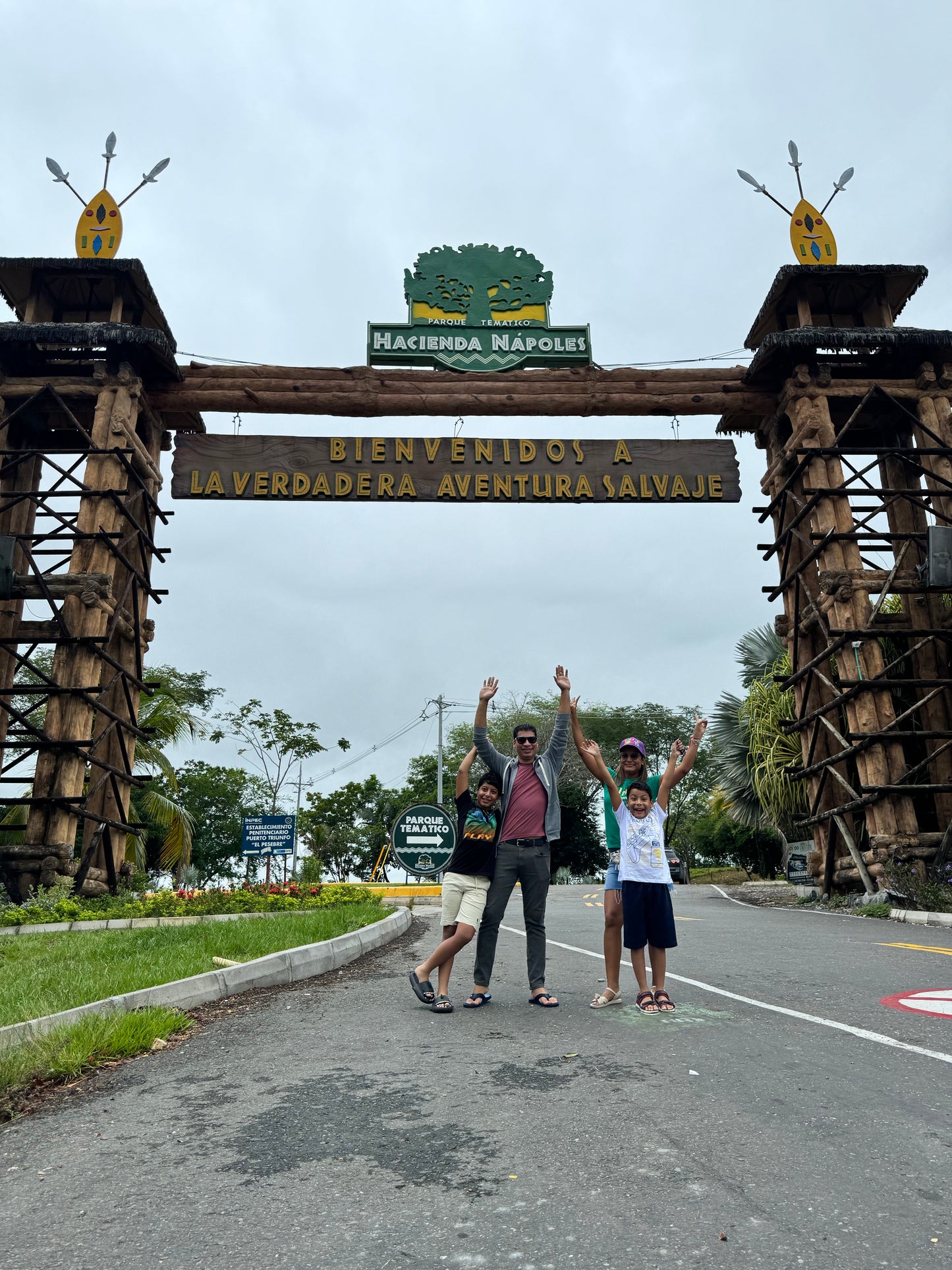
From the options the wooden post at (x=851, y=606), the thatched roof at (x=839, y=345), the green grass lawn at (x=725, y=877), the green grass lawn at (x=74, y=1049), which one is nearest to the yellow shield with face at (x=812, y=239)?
the thatched roof at (x=839, y=345)

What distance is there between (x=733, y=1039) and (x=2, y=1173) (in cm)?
346

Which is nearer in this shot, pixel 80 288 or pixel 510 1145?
pixel 510 1145

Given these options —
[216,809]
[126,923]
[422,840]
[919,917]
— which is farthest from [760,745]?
[216,809]

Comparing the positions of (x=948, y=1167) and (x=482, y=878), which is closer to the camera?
(x=948, y=1167)

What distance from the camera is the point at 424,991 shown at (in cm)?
625

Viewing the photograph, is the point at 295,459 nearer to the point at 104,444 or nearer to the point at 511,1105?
the point at 104,444

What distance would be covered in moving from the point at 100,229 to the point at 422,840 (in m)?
13.4

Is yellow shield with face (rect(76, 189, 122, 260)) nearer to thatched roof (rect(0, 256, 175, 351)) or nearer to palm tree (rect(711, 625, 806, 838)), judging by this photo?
thatched roof (rect(0, 256, 175, 351))

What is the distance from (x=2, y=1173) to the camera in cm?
327

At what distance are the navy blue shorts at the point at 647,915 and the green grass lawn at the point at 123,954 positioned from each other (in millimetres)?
3308

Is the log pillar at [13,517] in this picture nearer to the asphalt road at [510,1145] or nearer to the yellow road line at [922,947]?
the asphalt road at [510,1145]

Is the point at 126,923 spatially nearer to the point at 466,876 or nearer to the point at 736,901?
the point at 466,876

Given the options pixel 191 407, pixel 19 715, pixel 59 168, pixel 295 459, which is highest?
pixel 59 168

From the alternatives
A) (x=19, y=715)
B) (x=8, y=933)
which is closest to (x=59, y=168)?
(x=19, y=715)
